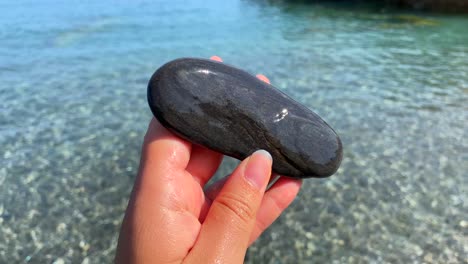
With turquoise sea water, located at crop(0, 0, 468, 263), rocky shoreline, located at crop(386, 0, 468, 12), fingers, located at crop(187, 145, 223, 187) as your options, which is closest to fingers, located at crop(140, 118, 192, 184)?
fingers, located at crop(187, 145, 223, 187)

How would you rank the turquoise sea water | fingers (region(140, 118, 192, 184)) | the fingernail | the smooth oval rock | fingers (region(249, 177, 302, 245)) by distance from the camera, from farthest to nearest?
the turquoise sea water < fingers (region(249, 177, 302, 245)) < the smooth oval rock < fingers (region(140, 118, 192, 184)) < the fingernail

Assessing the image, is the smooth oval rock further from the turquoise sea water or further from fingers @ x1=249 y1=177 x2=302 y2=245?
the turquoise sea water

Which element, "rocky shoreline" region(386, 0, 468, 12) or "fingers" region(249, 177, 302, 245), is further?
"rocky shoreline" region(386, 0, 468, 12)

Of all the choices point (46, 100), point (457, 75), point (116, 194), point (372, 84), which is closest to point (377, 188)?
point (116, 194)

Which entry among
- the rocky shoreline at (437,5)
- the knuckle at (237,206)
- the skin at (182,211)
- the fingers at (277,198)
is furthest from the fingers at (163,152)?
the rocky shoreline at (437,5)

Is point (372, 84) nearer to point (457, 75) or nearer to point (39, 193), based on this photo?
point (457, 75)

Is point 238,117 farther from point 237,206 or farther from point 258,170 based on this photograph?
point 237,206
